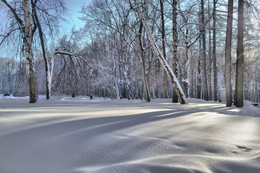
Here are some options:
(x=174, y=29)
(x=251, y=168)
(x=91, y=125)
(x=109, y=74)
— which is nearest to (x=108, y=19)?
(x=109, y=74)

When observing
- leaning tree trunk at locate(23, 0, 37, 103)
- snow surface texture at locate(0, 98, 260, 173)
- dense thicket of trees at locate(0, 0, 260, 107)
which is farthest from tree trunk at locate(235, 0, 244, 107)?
leaning tree trunk at locate(23, 0, 37, 103)

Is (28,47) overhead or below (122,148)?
overhead

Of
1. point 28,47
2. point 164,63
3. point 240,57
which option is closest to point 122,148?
point 164,63

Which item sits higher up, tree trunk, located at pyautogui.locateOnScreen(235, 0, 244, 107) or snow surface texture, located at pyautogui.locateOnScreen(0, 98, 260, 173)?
tree trunk, located at pyautogui.locateOnScreen(235, 0, 244, 107)

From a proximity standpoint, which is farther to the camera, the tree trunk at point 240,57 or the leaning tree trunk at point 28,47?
the leaning tree trunk at point 28,47

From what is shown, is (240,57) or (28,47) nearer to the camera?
(240,57)

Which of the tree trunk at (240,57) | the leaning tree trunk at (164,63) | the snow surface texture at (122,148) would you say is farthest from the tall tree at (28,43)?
the tree trunk at (240,57)

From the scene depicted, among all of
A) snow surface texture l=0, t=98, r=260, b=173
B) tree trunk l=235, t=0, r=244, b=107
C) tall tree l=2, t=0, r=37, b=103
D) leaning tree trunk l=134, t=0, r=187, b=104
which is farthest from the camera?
tall tree l=2, t=0, r=37, b=103

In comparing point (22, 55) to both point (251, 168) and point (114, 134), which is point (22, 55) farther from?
point (251, 168)

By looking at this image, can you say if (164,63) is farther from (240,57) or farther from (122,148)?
(122,148)

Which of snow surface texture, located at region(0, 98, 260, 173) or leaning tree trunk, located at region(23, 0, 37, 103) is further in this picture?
leaning tree trunk, located at region(23, 0, 37, 103)

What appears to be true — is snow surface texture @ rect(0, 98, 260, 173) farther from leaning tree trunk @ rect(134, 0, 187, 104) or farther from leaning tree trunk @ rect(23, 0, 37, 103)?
leaning tree trunk @ rect(23, 0, 37, 103)

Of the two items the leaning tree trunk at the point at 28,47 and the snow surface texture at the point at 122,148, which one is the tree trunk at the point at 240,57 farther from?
the leaning tree trunk at the point at 28,47

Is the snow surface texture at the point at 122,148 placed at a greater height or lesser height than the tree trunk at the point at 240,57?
lesser
